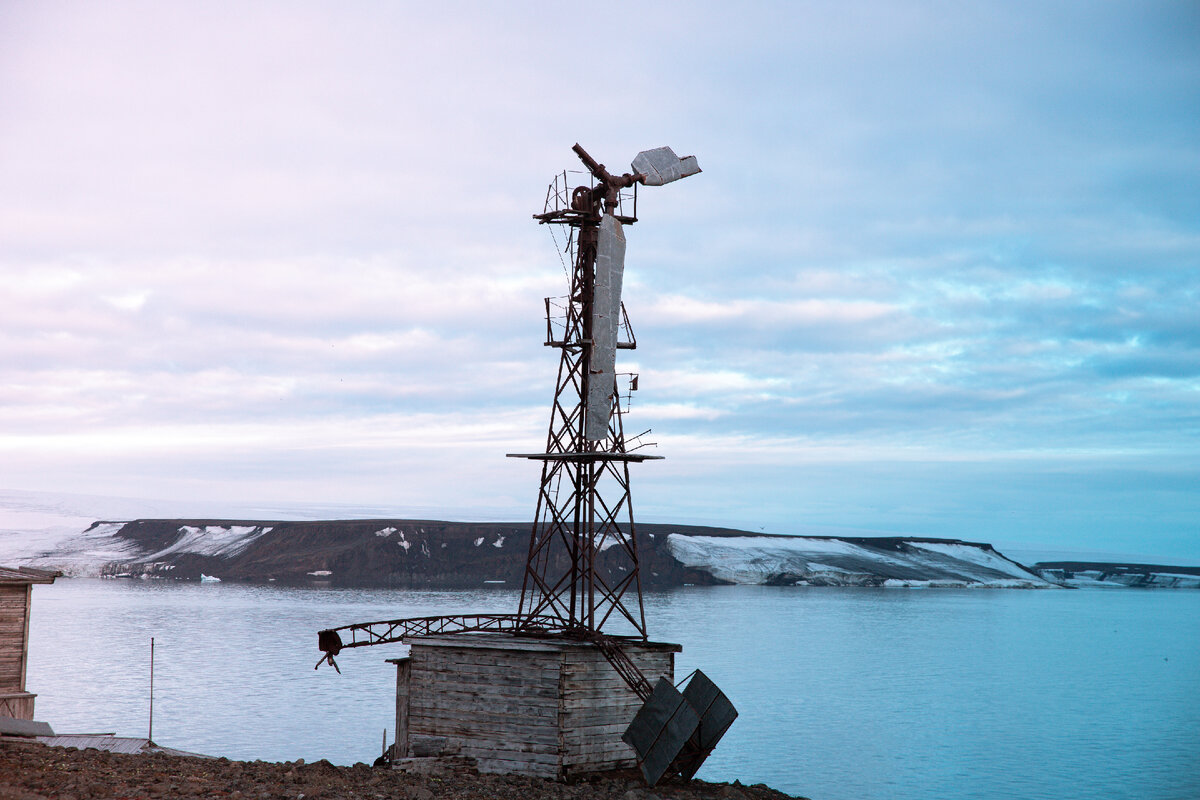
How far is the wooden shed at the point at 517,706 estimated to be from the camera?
26.1 metres

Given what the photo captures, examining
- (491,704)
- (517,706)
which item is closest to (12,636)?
(491,704)

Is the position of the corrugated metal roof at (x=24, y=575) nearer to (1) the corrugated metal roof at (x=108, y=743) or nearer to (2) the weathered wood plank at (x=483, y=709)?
(1) the corrugated metal roof at (x=108, y=743)

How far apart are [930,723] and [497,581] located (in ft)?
321

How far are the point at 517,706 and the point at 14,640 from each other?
47.9ft

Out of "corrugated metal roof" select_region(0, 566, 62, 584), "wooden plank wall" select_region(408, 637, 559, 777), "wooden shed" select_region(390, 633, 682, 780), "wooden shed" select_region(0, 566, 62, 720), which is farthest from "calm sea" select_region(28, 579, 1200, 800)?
"wooden plank wall" select_region(408, 637, 559, 777)

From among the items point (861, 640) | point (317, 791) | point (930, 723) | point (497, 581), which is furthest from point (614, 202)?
point (497, 581)

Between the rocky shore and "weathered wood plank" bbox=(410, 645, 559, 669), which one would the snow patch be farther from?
the rocky shore

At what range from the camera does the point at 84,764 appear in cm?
2161

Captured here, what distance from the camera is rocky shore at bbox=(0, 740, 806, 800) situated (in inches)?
770

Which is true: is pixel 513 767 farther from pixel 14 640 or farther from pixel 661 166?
pixel 661 166

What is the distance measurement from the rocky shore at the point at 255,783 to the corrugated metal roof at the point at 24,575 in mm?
7413

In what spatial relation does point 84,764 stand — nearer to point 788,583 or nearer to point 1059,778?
point 1059,778

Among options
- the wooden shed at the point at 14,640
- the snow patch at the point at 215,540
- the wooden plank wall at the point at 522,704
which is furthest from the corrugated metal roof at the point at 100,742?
the snow patch at the point at 215,540

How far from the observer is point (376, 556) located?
5994 inches
